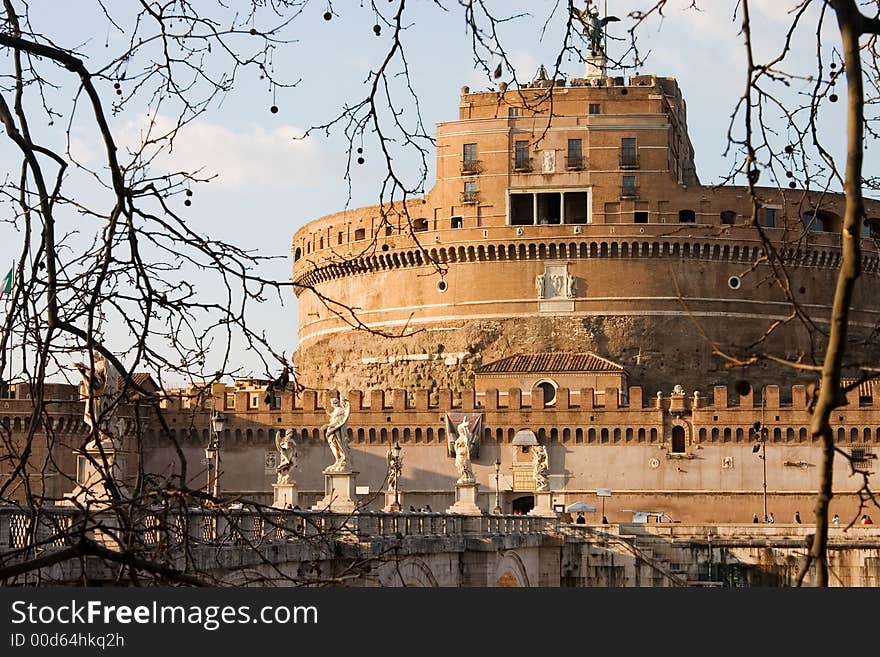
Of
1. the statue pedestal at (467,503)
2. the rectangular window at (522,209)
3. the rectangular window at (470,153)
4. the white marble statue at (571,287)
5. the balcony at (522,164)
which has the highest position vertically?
the rectangular window at (470,153)

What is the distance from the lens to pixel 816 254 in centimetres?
4925

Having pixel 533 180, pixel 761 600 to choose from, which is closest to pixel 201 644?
pixel 761 600

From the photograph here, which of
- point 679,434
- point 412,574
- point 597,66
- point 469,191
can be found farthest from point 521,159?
point 597,66

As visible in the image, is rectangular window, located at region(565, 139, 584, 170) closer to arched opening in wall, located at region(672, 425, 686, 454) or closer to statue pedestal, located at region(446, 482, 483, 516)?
arched opening in wall, located at region(672, 425, 686, 454)

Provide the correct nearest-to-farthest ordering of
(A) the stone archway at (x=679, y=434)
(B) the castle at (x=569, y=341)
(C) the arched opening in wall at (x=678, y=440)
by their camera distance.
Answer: (B) the castle at (x=569, y=341) < (A) the stone archway at (x=679, y=434) < (C) the arched opening in wall at (x=678, y=440)

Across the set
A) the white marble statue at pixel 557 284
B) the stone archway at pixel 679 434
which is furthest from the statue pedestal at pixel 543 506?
the white marble statue at pixel 557 284

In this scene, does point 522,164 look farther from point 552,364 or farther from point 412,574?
point 412,574

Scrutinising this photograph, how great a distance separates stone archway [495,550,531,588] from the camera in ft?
88.7

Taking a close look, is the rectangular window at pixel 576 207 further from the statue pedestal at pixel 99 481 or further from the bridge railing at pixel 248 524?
the statue pedestal at pixel 99 481

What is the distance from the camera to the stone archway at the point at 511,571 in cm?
2703

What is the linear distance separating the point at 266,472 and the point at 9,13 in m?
41.0

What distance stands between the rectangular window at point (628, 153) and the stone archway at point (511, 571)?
21903mm

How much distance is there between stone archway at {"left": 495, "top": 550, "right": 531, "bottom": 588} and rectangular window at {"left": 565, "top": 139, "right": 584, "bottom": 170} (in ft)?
71.6

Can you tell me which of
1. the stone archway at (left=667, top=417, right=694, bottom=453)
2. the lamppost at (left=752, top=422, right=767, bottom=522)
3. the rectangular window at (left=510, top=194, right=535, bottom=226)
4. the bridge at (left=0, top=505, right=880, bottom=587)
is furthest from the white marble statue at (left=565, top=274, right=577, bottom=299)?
the bridge at (left=0, top=505, right=880, bottom=587)
